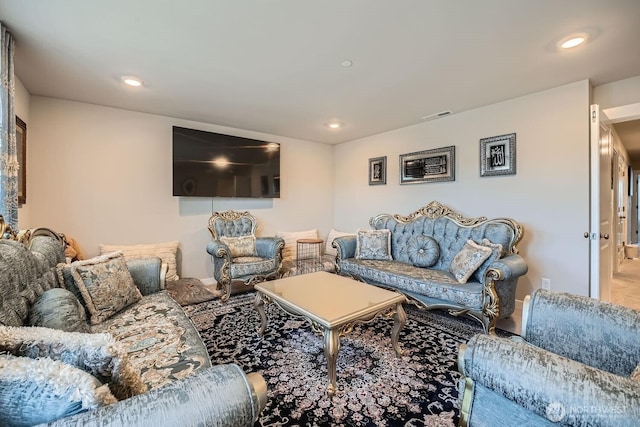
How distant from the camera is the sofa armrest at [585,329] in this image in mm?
1193

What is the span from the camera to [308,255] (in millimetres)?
4707

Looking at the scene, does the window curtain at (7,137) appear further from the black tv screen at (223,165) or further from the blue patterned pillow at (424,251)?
the blue patterned pillow at (424,251)

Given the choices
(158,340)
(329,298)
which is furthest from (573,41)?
(158,340)

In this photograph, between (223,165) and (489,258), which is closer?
(489,258)

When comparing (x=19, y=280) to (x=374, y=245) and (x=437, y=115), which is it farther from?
(x=437, y=115)

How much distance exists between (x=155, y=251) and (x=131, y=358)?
2460mm

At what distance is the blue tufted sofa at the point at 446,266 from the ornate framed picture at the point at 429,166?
1.36ft

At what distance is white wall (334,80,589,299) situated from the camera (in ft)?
8.97

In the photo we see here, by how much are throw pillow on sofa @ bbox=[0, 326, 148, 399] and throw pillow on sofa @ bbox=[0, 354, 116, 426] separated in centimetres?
14

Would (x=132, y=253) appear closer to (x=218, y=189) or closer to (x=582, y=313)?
(x=218, y=189)

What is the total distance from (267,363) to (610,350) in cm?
187

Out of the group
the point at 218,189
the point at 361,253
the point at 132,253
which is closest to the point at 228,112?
the point at 218,189

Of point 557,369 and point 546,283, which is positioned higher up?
point 557,369
